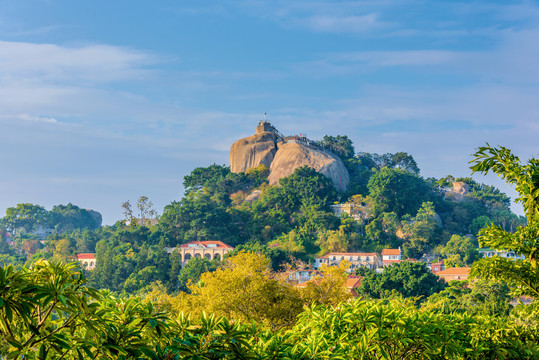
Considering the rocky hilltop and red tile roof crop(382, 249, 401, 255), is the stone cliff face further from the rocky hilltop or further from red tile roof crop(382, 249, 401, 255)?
red tile roof crop(382, 249, 401, 255)

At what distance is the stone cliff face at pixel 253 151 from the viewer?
71.0 m

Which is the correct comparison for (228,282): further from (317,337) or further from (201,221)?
(201,221)

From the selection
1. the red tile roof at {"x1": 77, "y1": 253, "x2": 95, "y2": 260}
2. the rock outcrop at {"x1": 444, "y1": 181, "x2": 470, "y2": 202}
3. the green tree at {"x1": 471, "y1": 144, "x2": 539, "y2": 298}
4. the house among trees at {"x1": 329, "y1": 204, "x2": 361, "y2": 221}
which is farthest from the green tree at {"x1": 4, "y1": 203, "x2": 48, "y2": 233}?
the green tree at {"x1": 471, "y1": 144, "x2": 539, "y2": 298}

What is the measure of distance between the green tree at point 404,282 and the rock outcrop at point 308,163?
27382 mm

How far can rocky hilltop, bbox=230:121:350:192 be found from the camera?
2569 inches

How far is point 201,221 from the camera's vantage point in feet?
A: 193

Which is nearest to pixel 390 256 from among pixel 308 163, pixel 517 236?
pixel 308 163

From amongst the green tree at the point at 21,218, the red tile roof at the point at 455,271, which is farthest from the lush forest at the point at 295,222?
the green tree at the point at 21,218

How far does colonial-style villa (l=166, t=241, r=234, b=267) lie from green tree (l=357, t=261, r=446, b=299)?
21342 millimetres

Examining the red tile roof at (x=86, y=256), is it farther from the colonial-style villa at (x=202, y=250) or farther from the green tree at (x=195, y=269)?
the green tree at (x=195, y=269)

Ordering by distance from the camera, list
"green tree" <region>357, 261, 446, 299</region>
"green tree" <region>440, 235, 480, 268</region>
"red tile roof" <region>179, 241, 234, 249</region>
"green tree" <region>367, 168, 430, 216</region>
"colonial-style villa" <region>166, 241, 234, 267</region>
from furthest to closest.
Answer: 1. "green tree" <region>367, 168, 430, 216</region>
2. "red tile roof" <region>179, 241, 234, 249</region>
3. "colonial-style villa" <region>166, 241, 234, 267</region>
4. "green tree" <region>440, 235, 480, 268</region>
5. "green tree" <region>357, 261, 446, 299</region>

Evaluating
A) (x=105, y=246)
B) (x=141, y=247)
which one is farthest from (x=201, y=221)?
(x=105, y=246)

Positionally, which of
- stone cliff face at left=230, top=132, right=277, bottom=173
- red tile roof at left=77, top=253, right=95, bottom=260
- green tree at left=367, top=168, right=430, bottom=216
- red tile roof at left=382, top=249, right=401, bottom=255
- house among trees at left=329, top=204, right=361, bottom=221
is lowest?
red tile roof at left=382, top=249, right=401, bottom=255

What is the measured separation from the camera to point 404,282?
120ft
